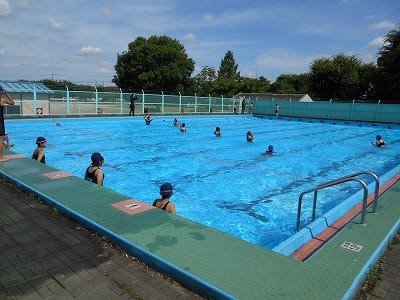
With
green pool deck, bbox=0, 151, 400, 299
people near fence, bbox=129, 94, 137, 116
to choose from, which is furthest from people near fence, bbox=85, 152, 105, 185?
people near fence, bbox=129, 94, 137, 116

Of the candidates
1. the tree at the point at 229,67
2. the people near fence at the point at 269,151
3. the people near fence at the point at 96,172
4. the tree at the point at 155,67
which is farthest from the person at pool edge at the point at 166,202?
the tree at the point at 229,67

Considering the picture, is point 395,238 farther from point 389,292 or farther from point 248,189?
A: point 248,189

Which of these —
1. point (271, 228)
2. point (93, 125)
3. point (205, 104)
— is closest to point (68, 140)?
point (93, 125)

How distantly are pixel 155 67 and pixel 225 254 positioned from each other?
169ft

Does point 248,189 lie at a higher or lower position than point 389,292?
lower

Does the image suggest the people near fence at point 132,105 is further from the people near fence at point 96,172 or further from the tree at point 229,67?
the tree at point 229,67

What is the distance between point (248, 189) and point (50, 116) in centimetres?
1746

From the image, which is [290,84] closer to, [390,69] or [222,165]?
[390,69]

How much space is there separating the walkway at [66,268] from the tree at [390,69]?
4535cm

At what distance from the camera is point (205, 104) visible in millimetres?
35438

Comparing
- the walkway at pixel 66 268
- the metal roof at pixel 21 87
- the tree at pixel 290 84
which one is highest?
the tree at pixel 290 84

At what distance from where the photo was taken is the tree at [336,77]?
5172 cm

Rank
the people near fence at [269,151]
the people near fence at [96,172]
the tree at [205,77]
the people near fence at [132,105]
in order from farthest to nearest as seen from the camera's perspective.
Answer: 1. the tree at [205,77]
2. the people near fence at [132,105]
3. the people near fence at [269,151]
4. the people near fence at [96,172]

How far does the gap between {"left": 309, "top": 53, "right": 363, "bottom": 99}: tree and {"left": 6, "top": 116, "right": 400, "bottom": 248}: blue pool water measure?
32.4 m
